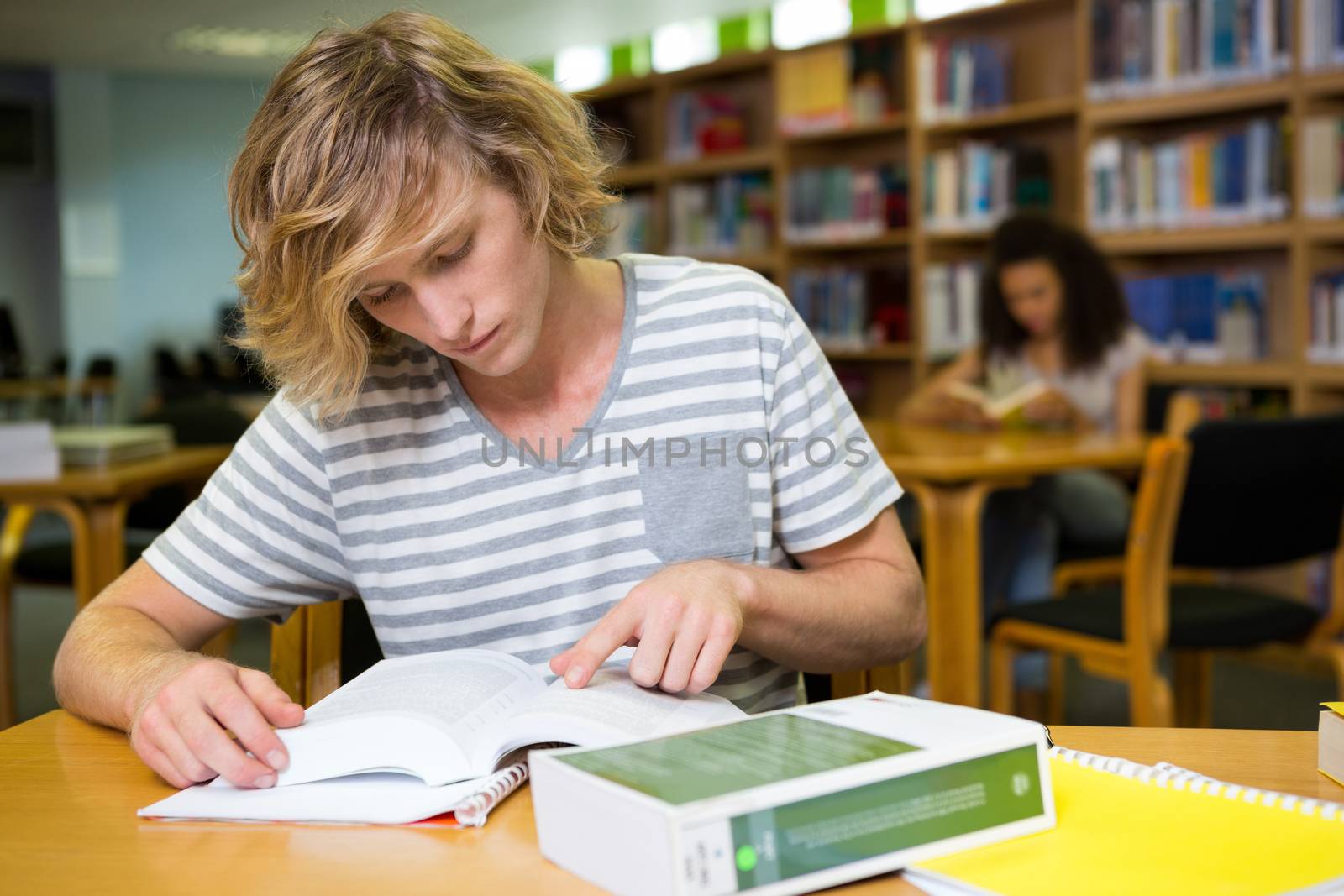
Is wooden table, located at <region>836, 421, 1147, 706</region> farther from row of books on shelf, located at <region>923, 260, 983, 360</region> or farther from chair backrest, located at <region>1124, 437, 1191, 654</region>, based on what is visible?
row of books on shelf, located at <region>923, 260, 983, 360</region>


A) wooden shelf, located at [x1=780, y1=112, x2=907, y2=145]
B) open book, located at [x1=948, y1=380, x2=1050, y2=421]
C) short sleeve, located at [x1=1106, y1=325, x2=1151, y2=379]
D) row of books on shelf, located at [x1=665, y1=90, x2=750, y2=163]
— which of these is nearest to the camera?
open book, located at [x1=948, y1=380, x2=1050, y2=421]

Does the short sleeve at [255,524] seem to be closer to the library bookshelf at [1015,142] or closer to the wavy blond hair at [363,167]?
the wavy blond hair at [363,167]

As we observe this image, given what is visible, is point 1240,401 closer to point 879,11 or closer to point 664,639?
point 879,11

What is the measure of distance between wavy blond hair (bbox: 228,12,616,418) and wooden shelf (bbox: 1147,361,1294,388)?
3.06 meters

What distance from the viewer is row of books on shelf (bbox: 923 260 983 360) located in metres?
4.62

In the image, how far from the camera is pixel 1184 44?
3.86 metres

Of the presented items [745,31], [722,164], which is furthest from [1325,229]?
[745,31]

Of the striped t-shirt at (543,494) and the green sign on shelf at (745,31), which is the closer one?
the striped t-shirt at (543,494)

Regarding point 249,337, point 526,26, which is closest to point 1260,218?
point 249,337

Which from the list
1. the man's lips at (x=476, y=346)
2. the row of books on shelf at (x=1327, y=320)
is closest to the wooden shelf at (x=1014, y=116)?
the row of books on shelf at (x=1327, y=320)

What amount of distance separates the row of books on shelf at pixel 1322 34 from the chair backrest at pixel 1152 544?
176 centimetres

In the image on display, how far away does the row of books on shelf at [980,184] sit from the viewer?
4410mm

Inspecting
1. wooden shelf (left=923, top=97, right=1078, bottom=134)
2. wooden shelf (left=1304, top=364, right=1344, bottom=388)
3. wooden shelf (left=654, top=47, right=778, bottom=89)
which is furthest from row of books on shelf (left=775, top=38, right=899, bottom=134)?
wooden shelf (left=1304, top=364, right=1344, bottom=388)

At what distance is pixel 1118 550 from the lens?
3.18m
